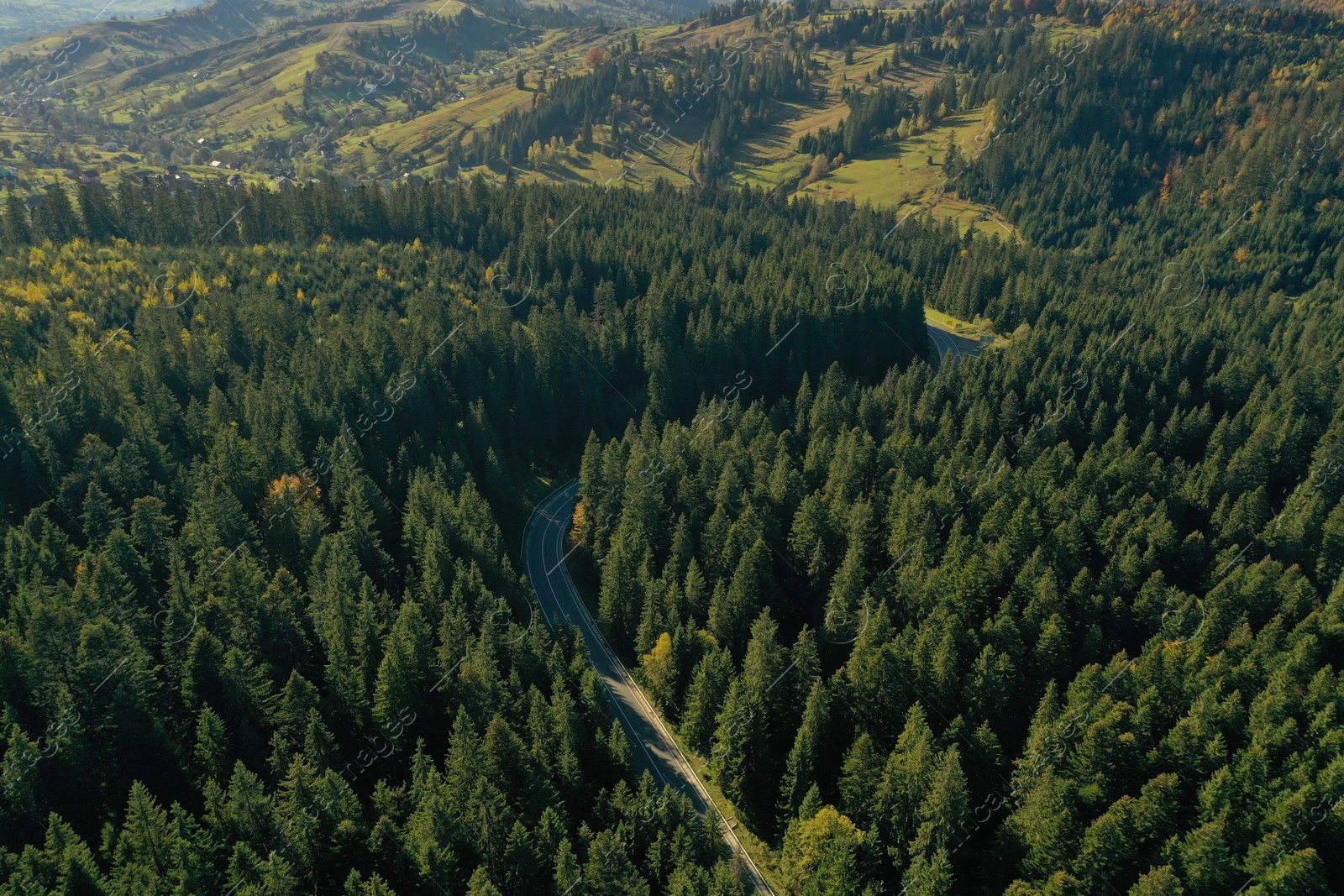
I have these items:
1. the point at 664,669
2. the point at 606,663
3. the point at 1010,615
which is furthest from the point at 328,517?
the point at 1010,615

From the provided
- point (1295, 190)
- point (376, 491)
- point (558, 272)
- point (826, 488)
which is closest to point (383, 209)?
point (558, 272)

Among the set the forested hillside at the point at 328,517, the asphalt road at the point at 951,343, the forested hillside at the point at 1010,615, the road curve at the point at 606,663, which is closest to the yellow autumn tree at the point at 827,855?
the forested hillside at the point at 1010,615

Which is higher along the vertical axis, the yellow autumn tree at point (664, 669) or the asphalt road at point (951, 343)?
the yellow autumn tree at point (664, 669)

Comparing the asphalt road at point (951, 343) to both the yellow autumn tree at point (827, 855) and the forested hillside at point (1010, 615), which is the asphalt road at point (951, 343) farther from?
the yellow autumn tree at point (827, 855)

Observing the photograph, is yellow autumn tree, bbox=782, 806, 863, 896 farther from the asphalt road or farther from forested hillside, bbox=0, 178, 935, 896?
the asphalt road

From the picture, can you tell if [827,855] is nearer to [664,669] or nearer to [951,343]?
[664,669]

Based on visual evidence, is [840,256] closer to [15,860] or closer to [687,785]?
[687,785]
